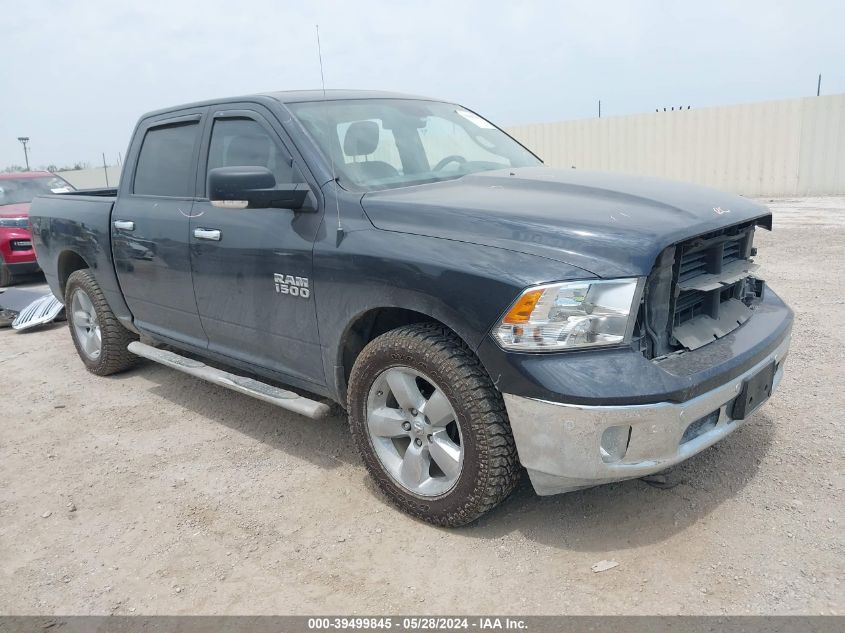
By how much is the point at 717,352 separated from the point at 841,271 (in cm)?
530

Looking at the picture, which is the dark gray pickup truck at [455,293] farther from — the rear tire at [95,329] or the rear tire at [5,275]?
the rear tire at [5,275]

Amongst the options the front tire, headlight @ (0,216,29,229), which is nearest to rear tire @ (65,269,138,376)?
the front tire

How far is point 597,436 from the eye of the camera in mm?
2406

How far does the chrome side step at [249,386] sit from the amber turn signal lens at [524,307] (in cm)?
124

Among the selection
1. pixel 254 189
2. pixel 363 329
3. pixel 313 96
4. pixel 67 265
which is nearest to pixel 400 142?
pixel 313 96

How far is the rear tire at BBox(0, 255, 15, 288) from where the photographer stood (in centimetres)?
917

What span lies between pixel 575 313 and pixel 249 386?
6.40ft

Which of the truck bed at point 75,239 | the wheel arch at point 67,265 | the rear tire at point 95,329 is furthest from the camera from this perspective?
the wheel arch at point 67,265

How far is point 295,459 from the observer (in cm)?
370

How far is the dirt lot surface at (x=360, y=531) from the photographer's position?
2514mm

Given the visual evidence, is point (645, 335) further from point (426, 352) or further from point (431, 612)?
point (431, 612)

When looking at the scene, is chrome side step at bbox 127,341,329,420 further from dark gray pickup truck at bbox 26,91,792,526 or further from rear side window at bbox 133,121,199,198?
rear side window at bbox 133,121,199,198

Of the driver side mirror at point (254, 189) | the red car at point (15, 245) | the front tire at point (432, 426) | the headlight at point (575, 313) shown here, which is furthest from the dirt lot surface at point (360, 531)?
the red car at point (15, 245)

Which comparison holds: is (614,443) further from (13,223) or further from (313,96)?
(13,223)
